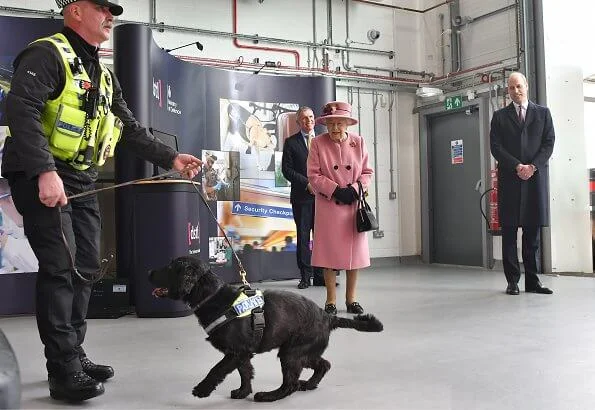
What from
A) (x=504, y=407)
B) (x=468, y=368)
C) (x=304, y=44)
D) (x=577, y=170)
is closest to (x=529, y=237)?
(x=577, y=170)

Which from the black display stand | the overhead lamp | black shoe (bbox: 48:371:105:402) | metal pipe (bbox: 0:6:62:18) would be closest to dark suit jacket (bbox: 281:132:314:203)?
the black display stand

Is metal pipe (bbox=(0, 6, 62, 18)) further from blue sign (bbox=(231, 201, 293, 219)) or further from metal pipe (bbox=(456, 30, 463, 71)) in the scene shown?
metal pipe (bbox=(456, 30, 463, 71))

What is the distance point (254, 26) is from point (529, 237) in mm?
3966

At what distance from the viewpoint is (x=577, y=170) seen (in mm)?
6574

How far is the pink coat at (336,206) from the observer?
3.94 metres

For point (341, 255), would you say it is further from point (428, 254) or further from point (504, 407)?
point (428, 254)

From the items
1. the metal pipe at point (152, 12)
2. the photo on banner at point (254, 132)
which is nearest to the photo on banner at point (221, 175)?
the photo on banner at point (254, 132)

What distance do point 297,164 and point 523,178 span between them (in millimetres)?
1910

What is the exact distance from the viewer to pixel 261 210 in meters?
6.29

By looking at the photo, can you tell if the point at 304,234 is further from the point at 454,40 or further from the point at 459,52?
the point at 454,40

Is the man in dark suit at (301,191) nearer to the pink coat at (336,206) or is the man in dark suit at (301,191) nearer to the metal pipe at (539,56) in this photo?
the pink coat at (336,206)

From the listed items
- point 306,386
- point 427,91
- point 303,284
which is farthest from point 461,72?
point 306,386

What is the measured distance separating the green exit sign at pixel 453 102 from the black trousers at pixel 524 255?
285 centimetres

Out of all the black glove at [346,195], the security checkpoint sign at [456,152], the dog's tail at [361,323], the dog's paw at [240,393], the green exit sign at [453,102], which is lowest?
the dog's paw at [240,393]
